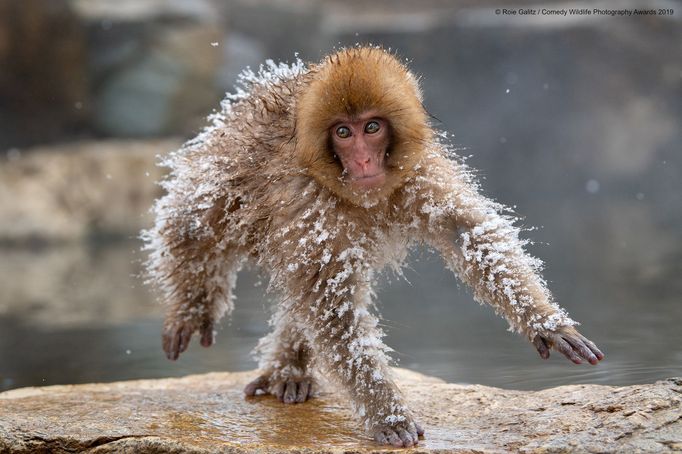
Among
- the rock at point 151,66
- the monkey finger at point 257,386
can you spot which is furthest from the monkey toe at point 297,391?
the rock at point 151,66

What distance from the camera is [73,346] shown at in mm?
6789

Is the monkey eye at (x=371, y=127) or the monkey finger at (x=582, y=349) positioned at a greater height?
the monkey eye at (x=371, y=127)

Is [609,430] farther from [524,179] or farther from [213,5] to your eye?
[213,5]

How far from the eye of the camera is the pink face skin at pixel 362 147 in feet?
10.9

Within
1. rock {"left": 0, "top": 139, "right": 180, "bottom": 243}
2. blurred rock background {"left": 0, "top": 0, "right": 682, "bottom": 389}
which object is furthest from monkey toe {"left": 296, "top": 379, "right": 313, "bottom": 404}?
→ rock {"left": 0, "top": 139, "right": 180, "bottom": 243}

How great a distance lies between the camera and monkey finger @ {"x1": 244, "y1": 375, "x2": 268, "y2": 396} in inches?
171

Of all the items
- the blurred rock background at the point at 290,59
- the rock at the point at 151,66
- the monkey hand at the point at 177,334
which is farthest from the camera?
the rock at the point at 151,66

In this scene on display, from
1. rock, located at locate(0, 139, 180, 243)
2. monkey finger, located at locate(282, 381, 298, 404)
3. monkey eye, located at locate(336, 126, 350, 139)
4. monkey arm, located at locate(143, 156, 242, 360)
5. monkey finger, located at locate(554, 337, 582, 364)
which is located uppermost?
rock, located at locate(0, 139, 180, 243)

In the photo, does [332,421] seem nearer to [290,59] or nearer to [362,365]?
[362,365]

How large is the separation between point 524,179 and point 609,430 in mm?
13320

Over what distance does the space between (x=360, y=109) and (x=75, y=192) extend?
10490mm

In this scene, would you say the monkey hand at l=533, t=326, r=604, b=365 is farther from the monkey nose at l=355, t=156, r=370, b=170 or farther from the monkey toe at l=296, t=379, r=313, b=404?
the monkey toe at l=296, t=379, r=313, b=404

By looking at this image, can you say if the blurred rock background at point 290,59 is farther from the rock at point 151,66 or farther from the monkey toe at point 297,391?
the monkey toe at point 297,391

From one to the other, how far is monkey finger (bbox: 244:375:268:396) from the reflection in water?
619 mm
